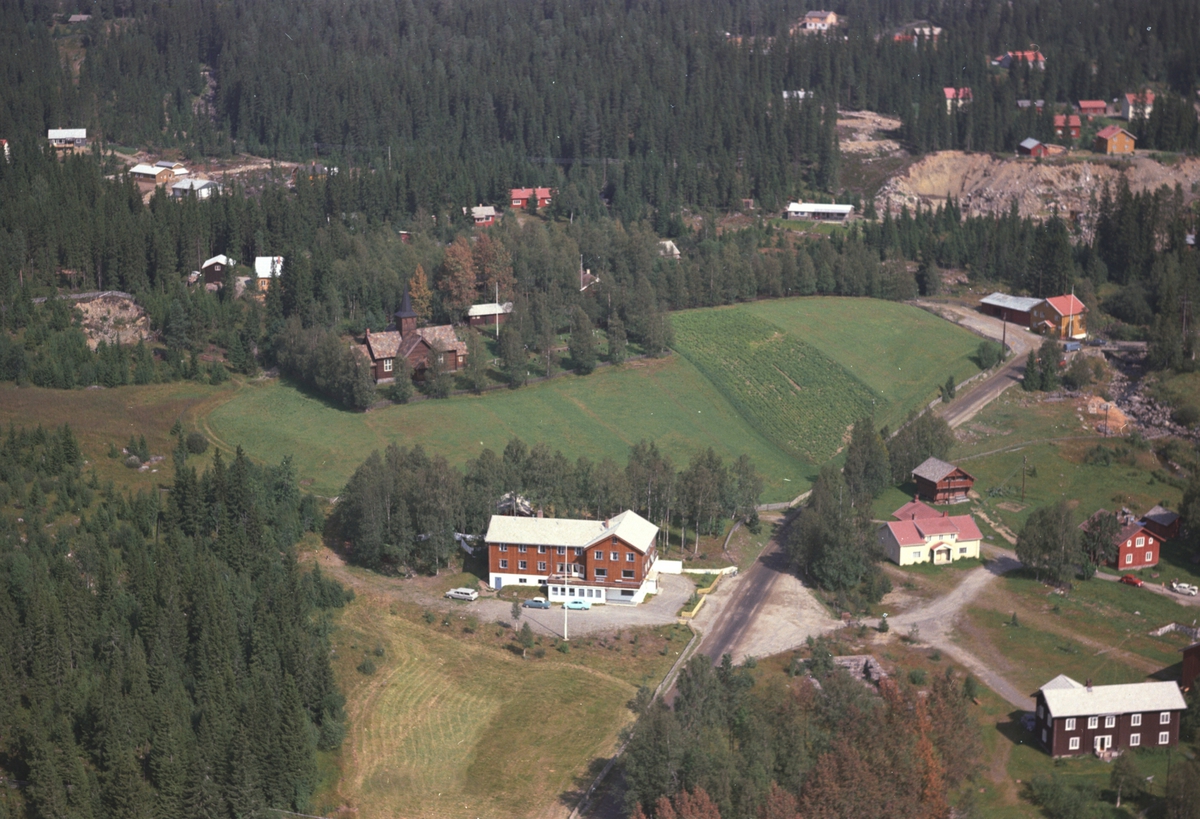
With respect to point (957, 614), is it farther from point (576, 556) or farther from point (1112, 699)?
point (576, 556)

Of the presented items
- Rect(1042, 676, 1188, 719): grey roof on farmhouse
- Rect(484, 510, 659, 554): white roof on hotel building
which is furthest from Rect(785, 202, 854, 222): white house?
Rect(1042, 676, 1188, 719): grey roof on farmhouse

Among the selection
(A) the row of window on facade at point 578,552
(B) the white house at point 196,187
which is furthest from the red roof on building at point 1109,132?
(A) the row of window on facade at point 578,552

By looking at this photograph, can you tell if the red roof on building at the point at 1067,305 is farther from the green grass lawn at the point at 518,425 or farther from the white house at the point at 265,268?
the white house at the point at 265,268

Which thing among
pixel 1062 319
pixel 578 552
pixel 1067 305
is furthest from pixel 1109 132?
pixel 578 552

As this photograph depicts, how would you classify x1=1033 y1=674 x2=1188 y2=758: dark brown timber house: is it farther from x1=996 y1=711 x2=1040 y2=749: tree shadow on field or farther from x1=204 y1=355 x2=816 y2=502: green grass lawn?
x1=204 y1=355 x2=816 y2=502: green grass lawn

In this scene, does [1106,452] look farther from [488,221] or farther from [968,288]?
[488,221]

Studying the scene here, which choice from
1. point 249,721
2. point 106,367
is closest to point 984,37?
point 106,367
